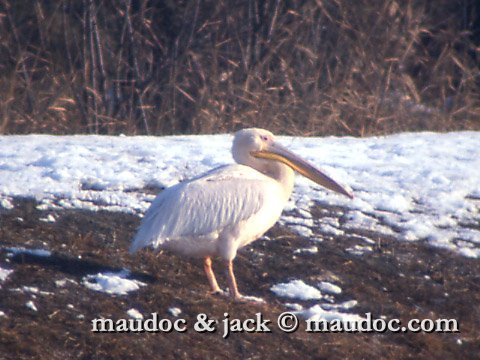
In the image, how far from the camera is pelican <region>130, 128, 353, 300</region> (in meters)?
4.51

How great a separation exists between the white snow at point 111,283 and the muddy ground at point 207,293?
5 centimetres

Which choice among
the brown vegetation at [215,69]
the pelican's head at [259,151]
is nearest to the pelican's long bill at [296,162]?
the pelican's head at [259,151]

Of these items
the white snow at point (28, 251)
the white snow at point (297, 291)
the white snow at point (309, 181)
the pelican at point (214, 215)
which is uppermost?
the pelican at point (214, 215)

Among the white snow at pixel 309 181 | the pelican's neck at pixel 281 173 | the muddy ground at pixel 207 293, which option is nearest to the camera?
the muddy ground at pixel 207 293

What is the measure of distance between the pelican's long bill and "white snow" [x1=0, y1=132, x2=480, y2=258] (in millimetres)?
438

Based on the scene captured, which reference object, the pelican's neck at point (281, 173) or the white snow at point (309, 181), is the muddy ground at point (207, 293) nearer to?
the white snow at point (309, 181)

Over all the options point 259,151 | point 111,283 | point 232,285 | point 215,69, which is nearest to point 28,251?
point 111,283

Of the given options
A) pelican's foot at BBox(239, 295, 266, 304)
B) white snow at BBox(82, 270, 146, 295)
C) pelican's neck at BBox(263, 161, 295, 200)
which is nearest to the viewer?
white snow at BBox(82, 270, 146, 295)

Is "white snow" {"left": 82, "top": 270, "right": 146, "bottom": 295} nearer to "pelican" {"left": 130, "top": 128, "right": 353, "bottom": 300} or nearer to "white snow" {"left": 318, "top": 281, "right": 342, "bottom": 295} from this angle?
"pelican" {"left": 130, "top": 128, "right": 353, "bottom": 300}

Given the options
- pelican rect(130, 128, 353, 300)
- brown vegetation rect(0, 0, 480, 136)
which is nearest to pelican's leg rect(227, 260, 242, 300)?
pelican rect(130, 128, 353, 300)

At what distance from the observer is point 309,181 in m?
6.64

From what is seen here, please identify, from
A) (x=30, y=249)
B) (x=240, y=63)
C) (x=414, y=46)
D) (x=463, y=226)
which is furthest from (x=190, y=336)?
(x=414, y=46)

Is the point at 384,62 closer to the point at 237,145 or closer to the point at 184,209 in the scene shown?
the point at 237,145

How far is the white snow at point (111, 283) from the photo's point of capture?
4.38 meters
